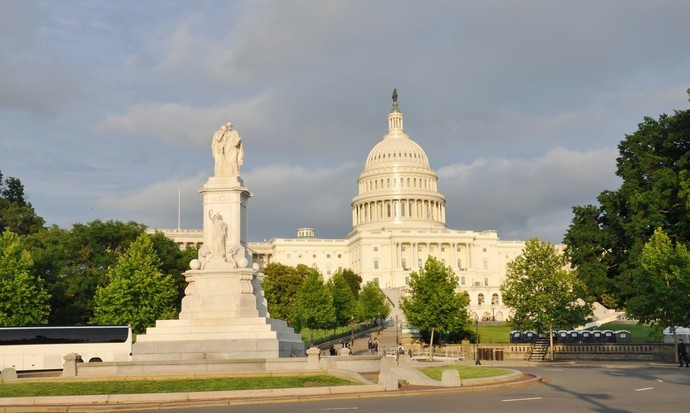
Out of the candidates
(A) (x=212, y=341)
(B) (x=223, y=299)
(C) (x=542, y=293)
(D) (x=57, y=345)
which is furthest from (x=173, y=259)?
(A) (x=212, y=341)

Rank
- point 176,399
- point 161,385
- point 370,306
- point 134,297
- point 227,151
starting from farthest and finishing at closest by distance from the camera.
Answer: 1. point 370,306
2. point 134,297
3. point 227,151
4. point 161,385
5. point 176,399

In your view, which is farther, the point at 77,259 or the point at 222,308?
the point at 77,259

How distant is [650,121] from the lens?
224 feet

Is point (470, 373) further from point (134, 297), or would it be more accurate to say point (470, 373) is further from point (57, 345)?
point (134, 297)

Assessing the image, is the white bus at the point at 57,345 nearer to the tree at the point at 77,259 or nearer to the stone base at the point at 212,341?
the stone base at the point at 212,341

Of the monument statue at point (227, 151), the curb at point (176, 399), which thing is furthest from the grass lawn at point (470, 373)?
the monument statue at point (227, 151)

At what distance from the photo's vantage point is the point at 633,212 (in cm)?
6475

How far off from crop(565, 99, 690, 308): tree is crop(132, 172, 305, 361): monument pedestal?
31596 mm

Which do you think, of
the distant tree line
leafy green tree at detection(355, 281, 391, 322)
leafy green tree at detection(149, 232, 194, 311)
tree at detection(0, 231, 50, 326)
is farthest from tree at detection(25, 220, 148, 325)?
leafy green tree at detection(355, 281, 391, 322)

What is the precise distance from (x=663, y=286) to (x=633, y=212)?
45.2 ft

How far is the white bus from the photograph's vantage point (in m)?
44.7

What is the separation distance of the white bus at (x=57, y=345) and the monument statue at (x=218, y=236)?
8.45 meters

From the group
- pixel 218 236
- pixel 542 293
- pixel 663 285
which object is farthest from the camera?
pixel 542 293

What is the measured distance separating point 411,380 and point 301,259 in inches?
6438
